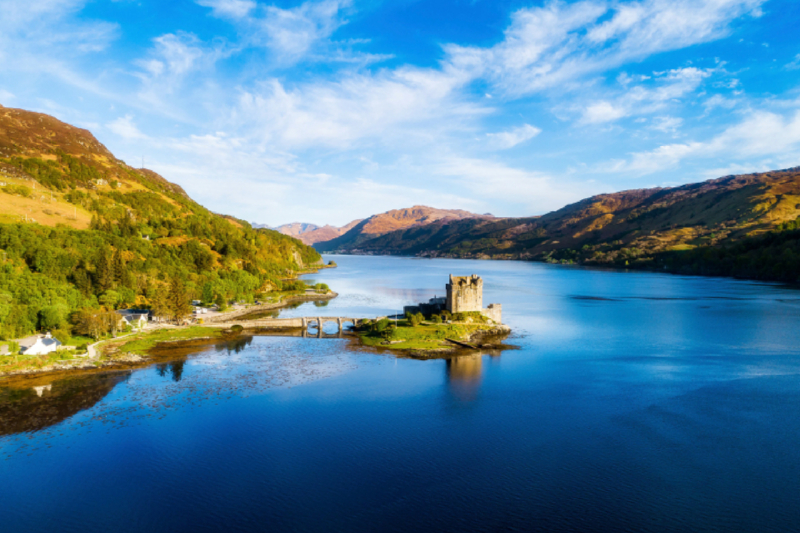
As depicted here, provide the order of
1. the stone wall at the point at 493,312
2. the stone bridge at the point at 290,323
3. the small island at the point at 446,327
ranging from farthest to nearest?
the stone bridge at the point at 290,323
the stone wall at the point at 493,312
the small island at the point at 446,327

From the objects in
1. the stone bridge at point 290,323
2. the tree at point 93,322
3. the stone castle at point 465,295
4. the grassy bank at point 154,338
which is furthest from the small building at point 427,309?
the tree at point 93,322

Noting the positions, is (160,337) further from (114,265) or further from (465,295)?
(465,295)

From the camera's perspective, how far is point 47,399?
39500 millimetres

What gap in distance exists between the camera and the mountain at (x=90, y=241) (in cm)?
6654

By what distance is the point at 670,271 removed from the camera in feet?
631

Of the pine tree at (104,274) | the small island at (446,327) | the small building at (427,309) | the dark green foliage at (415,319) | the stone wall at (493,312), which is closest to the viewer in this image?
the small island at (446,327)

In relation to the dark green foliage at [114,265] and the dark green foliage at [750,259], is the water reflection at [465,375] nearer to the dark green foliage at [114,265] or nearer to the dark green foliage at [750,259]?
the dark green foliage at [114,265]

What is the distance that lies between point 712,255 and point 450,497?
7752 inches

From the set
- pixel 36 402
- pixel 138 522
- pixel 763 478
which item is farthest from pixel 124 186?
pixel 763 478

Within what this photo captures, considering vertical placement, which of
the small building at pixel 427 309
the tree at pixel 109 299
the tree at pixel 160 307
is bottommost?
the small building at pixel 427 309

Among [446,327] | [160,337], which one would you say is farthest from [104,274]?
[446,327]

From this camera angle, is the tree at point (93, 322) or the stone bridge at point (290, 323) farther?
the stone bridge at point (290, 323)

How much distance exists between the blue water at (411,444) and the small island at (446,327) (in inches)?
204

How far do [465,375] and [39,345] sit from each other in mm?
47674
